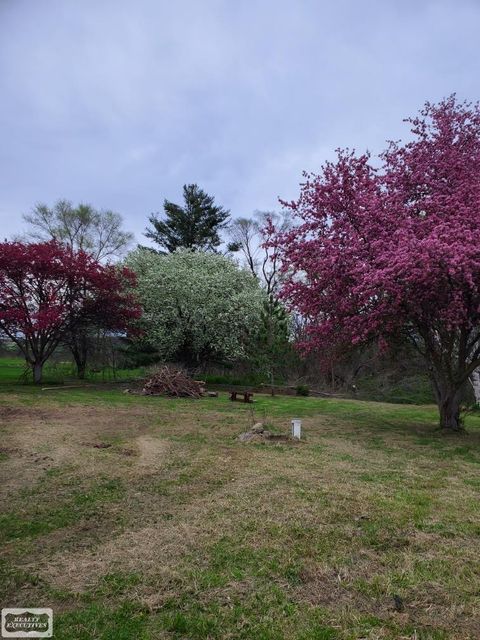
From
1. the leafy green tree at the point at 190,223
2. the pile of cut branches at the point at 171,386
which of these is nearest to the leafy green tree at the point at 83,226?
the leafy green tree at the point at 190,223

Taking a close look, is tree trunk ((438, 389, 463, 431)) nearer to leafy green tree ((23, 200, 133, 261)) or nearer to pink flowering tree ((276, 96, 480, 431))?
pink flowering tree ((276, 96, 480, 431))

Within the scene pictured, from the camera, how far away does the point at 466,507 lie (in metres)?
4.02

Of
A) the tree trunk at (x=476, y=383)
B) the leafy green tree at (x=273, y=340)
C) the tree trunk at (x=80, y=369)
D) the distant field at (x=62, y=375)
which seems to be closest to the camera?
the tree trunk at (x=476, y=383)

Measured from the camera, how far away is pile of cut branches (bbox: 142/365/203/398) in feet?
45.3

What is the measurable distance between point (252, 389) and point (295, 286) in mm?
9560

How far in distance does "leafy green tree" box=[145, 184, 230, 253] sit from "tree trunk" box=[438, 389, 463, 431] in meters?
24.6

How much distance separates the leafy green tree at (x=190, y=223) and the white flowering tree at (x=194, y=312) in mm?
12573

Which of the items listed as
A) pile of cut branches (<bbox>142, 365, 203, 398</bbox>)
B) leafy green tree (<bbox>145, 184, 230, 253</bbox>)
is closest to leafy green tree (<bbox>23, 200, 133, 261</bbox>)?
leafy green tree (<bbox>145, 184, 230, 253</bbox>)

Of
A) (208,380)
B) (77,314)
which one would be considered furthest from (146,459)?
(208,380)

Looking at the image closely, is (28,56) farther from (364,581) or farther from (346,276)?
(364,581)

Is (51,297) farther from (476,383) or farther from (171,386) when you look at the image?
(476,383)

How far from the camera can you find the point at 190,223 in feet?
105

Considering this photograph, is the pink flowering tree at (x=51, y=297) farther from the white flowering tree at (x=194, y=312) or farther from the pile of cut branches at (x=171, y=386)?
the pile of cut branches at (x=171, y=386)

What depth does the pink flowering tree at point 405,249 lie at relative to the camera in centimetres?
680
